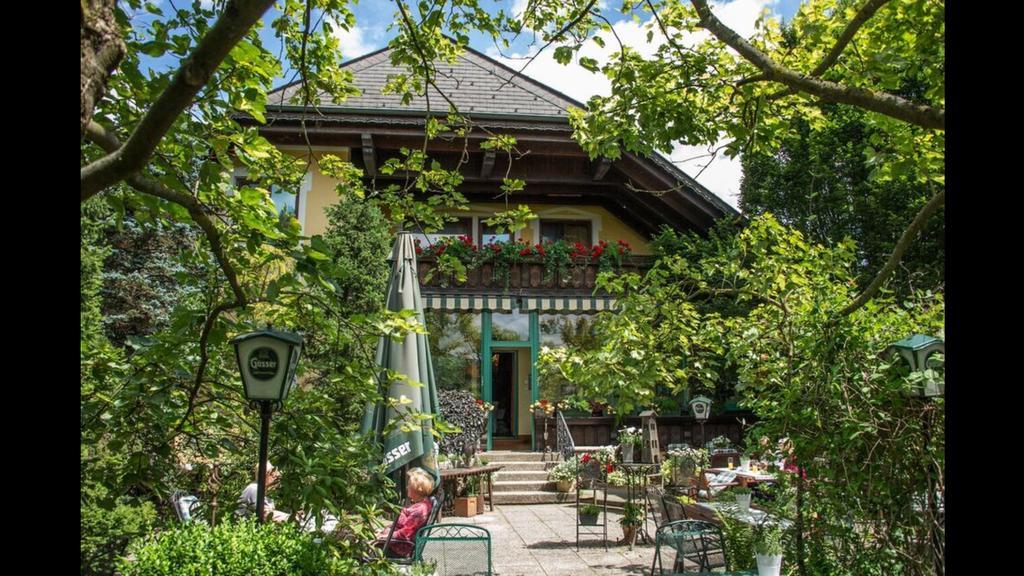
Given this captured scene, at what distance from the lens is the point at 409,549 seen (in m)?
5.88

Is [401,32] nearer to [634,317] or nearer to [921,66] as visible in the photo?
[634,317]

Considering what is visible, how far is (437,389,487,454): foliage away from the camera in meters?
11.6

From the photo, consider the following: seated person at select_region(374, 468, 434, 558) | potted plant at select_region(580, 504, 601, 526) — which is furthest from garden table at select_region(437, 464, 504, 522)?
seated person at select_region(374, 468, 434, 558)

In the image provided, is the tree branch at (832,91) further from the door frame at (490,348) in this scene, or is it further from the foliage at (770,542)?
the door frame at (490,348)

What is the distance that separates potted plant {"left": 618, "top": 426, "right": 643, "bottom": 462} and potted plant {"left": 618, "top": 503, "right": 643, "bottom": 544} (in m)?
3.92

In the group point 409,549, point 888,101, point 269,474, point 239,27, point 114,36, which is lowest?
point 409,549

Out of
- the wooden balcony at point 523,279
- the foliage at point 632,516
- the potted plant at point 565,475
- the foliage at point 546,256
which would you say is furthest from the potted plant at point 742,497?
the wooden balcony at point 523,279

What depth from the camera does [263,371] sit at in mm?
3926

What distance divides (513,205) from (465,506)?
270 inches

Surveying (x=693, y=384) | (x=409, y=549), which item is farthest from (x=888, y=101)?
(x=693, y=384)

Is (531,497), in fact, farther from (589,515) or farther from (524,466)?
(589,515)

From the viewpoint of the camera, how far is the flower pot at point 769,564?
482cm

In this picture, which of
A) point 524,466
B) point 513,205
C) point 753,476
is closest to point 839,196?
point 513,205
